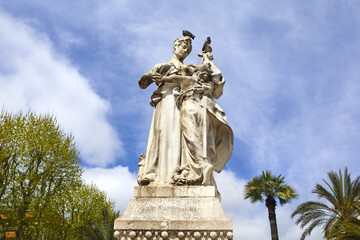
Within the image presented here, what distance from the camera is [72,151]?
78.6 ft

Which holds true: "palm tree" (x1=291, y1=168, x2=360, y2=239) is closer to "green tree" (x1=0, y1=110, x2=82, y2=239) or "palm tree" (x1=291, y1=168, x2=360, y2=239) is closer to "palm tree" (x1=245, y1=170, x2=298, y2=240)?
"palm tree" (x1=245, y1=170, x2=298, y2=240)

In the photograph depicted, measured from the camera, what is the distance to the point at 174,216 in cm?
523

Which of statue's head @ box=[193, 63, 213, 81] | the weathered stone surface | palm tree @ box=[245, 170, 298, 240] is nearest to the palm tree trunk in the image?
palm tree @ box=[245, 170, 298, 240]

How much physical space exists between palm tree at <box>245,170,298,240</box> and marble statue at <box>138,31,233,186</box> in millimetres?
22171

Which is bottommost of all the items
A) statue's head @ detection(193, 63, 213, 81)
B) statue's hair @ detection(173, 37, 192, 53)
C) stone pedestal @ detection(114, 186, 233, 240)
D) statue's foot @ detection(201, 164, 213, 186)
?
stone pedestal @ detection(114, 186, 233, 240)

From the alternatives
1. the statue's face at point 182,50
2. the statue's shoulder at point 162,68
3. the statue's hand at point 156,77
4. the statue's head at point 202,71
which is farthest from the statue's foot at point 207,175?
the statue's face at point 182,50

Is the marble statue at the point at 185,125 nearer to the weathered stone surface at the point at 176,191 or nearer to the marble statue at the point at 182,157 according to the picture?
the marble statue at the point at 182,157

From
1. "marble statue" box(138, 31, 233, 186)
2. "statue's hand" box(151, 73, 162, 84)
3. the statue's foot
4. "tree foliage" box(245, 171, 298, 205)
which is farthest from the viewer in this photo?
"tree foliage" box(245, 171, 298, 205)

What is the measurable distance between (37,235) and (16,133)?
6.54 m

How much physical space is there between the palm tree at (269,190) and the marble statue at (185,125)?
2217 cm

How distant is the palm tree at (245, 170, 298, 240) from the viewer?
27336mm

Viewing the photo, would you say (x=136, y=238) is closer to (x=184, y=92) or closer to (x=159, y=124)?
(x=159, y=124)

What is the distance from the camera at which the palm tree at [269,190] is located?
27.3m

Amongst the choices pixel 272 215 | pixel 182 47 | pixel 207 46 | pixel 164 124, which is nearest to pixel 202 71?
pixel 182 47
